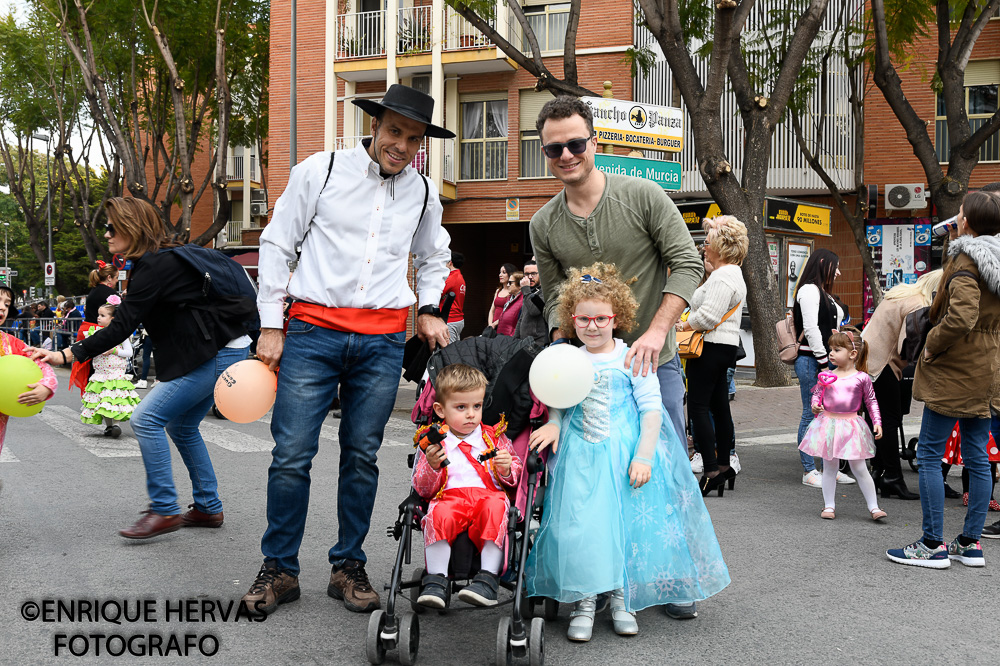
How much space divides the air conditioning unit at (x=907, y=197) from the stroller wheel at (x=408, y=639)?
65.5ft

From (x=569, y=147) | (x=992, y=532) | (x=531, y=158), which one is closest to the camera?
(x=569, y=147)

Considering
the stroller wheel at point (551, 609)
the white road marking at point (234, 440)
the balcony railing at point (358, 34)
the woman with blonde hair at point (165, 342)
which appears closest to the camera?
the stroller wheel at point (551, 609)

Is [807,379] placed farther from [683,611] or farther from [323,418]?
[323,418]

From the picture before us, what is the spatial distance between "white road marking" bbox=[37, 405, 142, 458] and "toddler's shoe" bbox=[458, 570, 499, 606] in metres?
5.08

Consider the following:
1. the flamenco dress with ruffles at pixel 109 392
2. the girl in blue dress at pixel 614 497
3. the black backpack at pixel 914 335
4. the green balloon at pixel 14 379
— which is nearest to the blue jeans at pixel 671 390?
the girl in blue dress at pixel 614 497

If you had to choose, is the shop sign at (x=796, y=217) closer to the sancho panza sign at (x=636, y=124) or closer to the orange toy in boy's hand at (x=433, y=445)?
the sancho panza sign at (x=636, y=124)

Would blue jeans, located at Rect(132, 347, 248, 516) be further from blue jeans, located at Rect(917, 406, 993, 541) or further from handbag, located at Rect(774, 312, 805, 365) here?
handbag, located at Rect(774, 312, 805, 365)

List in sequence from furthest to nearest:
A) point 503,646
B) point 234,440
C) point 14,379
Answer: point 234,440, point 14,379, point 503,646

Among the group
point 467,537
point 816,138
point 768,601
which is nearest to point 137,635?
point 467,537

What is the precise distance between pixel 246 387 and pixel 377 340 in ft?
2.00

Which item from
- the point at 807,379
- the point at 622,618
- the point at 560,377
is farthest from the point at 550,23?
the point at 622,618

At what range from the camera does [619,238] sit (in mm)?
4000

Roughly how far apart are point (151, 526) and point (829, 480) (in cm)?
437

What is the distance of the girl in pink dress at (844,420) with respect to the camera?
5980 millimetres
